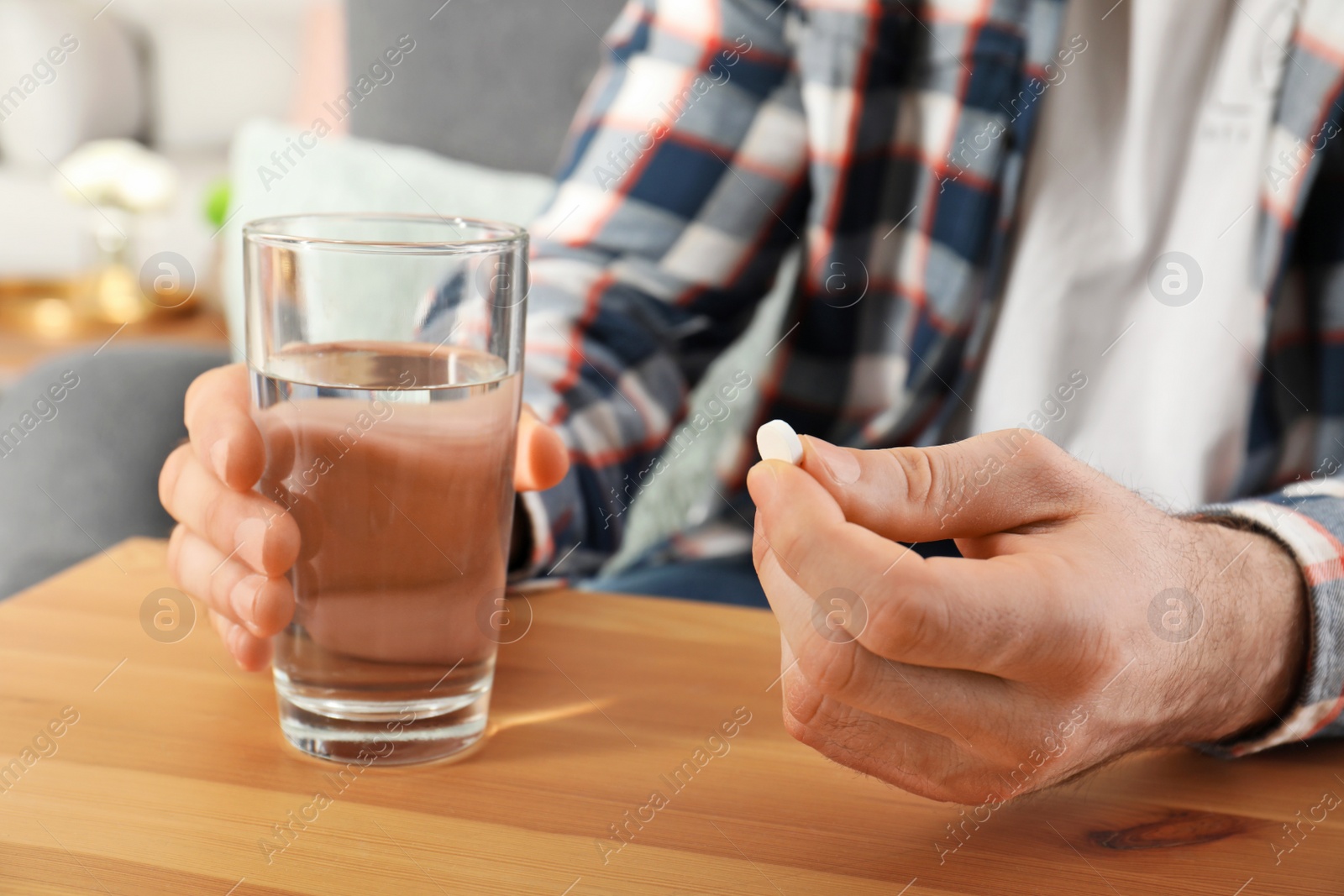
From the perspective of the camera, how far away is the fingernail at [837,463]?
11.6 inches

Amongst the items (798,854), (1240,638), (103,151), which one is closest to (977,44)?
(1240,638)

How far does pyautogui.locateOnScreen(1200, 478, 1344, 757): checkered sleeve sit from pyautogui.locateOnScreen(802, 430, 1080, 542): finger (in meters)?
0.14

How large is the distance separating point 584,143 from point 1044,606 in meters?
0.66

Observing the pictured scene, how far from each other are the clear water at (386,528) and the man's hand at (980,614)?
95 mm

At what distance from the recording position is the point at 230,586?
366mm

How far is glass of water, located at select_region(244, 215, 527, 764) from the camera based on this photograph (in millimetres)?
321

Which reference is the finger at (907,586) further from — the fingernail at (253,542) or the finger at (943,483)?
the fingernail at (253,542)

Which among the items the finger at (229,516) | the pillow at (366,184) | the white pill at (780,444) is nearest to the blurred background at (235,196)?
the pillow at (366,184)

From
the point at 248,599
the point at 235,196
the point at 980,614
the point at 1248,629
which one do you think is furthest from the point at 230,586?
the point at 235,196

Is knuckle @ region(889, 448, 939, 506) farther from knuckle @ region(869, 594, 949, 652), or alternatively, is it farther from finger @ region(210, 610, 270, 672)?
finger @ region(210, 610, 270, 672)

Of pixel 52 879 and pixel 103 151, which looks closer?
pixel 52 879

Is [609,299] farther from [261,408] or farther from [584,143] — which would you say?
[261,408]

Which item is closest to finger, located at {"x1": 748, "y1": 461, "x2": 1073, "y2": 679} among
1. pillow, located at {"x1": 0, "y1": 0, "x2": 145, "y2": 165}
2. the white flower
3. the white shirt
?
the white shirt

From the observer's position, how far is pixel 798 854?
0.31 metres
